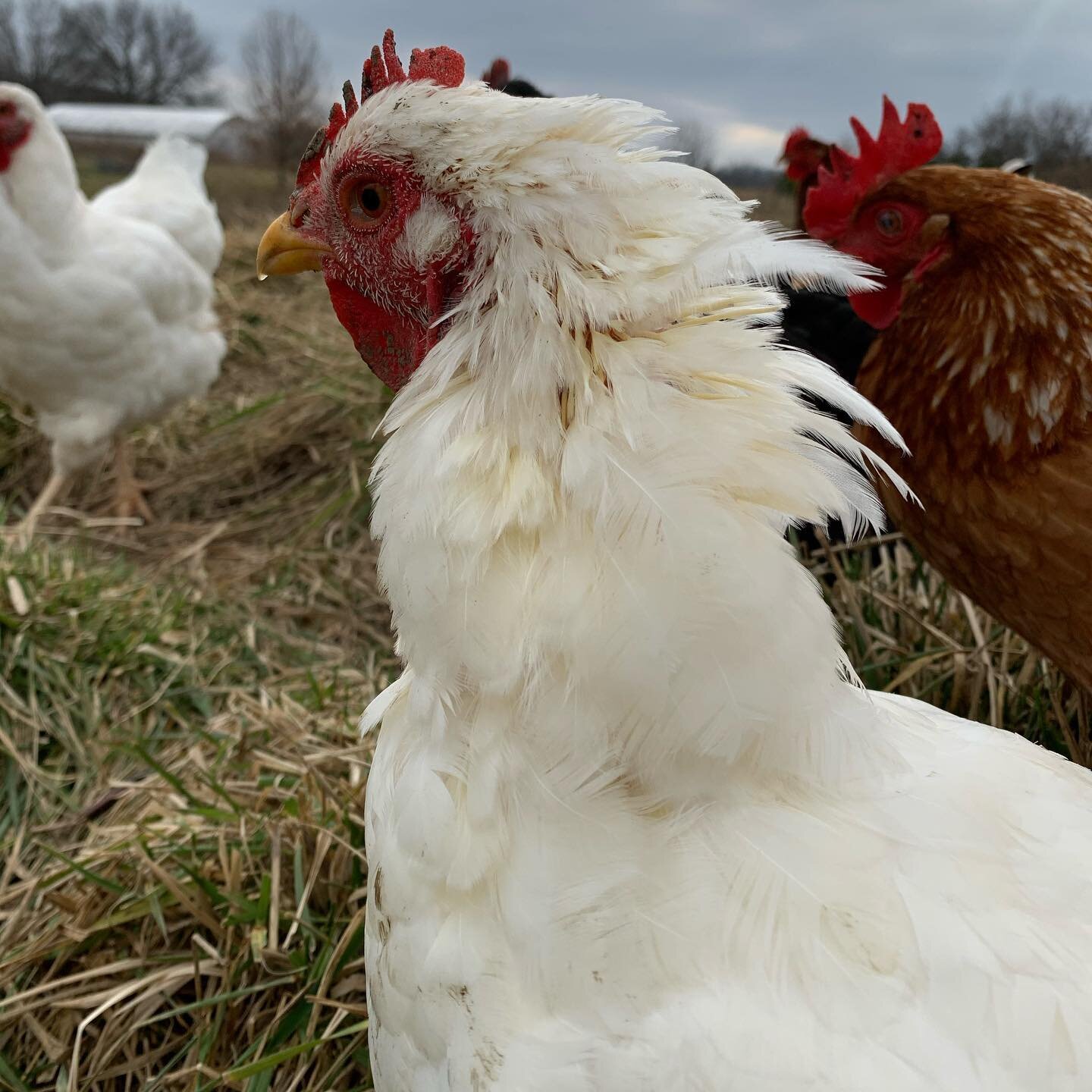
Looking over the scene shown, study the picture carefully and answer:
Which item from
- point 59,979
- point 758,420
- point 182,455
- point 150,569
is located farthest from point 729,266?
point 182,455

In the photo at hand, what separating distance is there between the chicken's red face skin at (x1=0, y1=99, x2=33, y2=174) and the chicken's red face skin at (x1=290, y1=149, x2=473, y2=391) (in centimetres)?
369

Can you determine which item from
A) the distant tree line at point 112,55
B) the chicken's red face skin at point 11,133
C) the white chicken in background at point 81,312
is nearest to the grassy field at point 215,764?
the white chicken in background at point 81,312

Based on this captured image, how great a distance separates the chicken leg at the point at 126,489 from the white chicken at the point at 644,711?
12.3ft

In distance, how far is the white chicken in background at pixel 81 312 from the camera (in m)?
3.78

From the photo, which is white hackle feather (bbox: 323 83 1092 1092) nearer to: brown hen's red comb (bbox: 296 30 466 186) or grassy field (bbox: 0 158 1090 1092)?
brown hen's red comb (bbox: 296 30 466 186)

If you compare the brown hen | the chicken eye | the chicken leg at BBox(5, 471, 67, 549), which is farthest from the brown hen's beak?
the chicken leg at BBox(5, 471, 67, 549)

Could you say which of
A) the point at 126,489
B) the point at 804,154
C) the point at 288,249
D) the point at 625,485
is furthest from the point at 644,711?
the point at 126,489

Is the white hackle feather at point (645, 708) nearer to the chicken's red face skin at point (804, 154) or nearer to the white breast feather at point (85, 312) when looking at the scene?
the chicken's red face skin at point (804, 154)

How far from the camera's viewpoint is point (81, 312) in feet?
12.6

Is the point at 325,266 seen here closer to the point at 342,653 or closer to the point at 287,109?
the point at 342,653

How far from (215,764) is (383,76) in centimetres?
162

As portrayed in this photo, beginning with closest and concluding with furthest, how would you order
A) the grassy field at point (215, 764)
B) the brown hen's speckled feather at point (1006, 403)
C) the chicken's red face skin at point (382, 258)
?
the chicken's red face skin at point (382, 258) < the brown hen's speckled feather at point (1006, 403) < the grassy field at point (215, 764)

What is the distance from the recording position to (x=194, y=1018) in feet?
5.05

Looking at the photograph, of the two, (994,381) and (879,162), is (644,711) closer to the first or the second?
(994,381)
